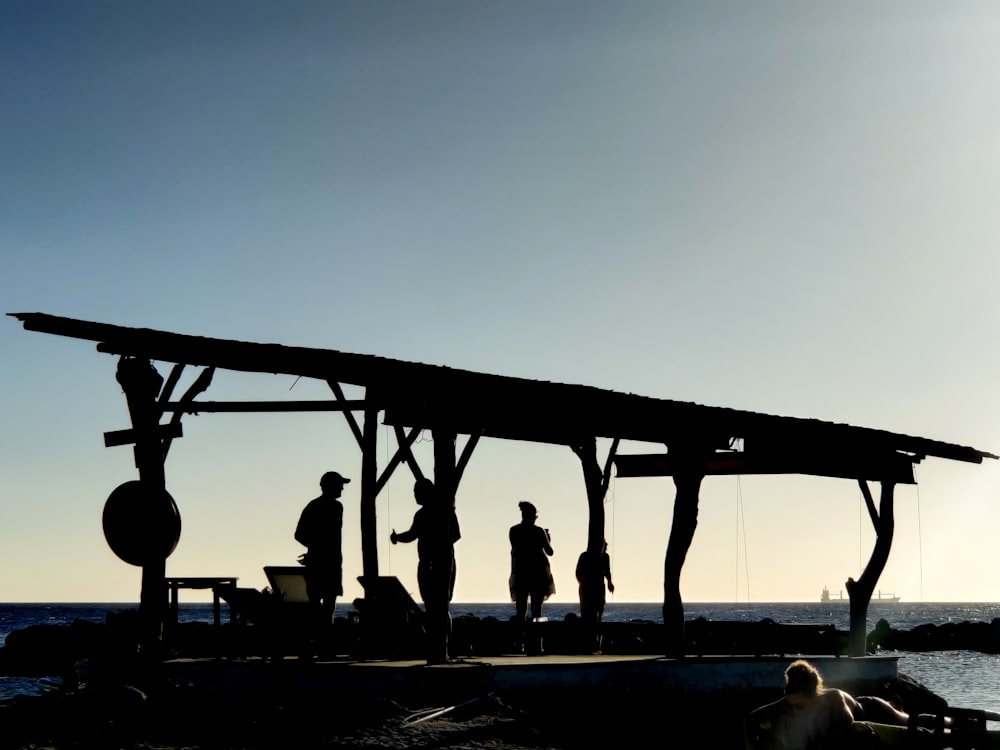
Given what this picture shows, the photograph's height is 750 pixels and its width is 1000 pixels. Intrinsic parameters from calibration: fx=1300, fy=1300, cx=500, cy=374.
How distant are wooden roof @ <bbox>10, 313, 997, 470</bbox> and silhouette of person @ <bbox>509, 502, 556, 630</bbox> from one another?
4.02 ft

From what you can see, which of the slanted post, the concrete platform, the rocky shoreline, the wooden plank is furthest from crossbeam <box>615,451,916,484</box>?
the wooden plank

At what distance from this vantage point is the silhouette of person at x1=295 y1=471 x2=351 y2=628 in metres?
13.8

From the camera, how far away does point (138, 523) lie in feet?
44.2

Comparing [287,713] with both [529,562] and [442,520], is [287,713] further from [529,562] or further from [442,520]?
[529,562]

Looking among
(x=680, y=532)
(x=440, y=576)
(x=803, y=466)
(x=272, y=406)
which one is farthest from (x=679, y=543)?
(x=272, y=406)

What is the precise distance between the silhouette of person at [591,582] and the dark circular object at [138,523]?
22.9ft

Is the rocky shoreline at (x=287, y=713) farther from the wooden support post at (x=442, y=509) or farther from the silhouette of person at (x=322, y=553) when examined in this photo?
the wooden support post at (x=442, y=509)

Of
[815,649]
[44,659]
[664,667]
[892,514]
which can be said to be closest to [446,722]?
[664,667]

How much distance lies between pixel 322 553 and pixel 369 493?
0.82 meters

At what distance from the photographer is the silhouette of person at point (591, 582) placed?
61.4 feet

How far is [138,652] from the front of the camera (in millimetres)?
13258

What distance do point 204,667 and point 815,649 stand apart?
952cm

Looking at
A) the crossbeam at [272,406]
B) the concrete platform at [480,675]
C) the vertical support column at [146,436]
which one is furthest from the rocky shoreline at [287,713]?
the crossbeam at [272,406]

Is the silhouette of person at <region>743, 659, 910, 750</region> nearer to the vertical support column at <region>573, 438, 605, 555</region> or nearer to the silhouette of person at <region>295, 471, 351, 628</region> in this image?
the silhouette of person at <region>295, 471, 351, 628</region>
